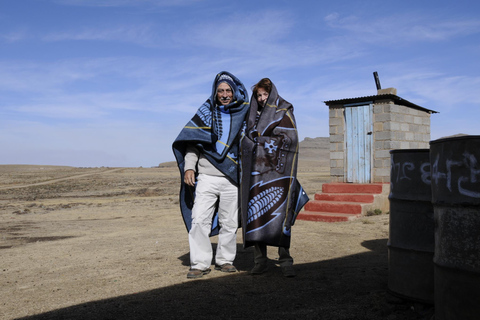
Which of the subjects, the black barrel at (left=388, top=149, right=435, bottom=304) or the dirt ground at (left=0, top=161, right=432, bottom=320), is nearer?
the black barrel at (left=388, top=149, right=435, bottom=304)

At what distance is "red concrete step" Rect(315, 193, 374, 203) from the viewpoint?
10.1 m

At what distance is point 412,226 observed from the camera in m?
3.36

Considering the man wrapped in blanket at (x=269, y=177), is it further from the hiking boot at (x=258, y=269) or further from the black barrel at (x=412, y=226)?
the black barrel at (x=412, y=226)

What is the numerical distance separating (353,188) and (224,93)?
22.2 feet

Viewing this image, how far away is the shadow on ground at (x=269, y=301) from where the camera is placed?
3326mm

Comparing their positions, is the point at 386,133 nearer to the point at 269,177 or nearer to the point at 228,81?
the point at 228,81

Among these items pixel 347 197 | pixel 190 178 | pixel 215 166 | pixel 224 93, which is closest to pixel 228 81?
pixel 224 93

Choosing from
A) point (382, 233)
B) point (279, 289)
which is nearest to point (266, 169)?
point (279, 289)

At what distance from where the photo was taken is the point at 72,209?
45.9 ft

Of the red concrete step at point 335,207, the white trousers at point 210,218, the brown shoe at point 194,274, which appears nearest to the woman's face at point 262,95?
the white trousers at point 210,218

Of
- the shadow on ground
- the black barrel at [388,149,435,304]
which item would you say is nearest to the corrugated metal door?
the shadow on ground

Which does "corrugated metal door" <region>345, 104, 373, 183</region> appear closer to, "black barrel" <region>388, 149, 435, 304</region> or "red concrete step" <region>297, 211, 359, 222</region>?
"red concrete step" <region>297, 211, 359, 222</region>

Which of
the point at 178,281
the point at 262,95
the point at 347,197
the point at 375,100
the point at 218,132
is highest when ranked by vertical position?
the point at 375,100

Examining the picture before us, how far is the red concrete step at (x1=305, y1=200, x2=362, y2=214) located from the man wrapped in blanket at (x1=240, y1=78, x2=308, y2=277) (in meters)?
5.45
